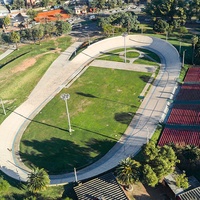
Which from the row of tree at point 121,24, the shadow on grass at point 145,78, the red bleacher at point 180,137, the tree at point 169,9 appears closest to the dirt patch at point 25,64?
the row of tree at point 121,24

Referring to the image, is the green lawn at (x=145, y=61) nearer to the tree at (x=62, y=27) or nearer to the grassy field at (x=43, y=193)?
the tree at (x=62, y=27)

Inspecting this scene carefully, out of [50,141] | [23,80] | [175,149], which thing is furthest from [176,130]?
[23,80]

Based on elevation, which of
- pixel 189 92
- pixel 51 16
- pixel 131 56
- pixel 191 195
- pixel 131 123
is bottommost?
pixel 191 195

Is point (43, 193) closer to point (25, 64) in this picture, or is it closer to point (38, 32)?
point (25, 64)

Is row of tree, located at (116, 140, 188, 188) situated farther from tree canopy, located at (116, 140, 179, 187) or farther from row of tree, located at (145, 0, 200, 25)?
row of tree, located at (145, 0, 200, 25)

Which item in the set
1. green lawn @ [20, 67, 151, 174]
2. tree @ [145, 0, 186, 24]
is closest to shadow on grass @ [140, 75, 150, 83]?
green lawn @ [20, 67, 151, 174]

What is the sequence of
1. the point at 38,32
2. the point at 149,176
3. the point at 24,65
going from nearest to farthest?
the point at 149,176
the point at 24,65
the point at 38,32

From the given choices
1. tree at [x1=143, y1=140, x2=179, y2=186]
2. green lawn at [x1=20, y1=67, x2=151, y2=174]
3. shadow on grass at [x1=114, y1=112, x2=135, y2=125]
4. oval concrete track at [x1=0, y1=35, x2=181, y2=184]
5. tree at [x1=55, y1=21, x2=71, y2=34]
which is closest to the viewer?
tree at [x1=143, y1=140, x2=179, y2=186]

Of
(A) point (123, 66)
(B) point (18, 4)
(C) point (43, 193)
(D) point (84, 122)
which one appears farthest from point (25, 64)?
(B) point (18, 4)
